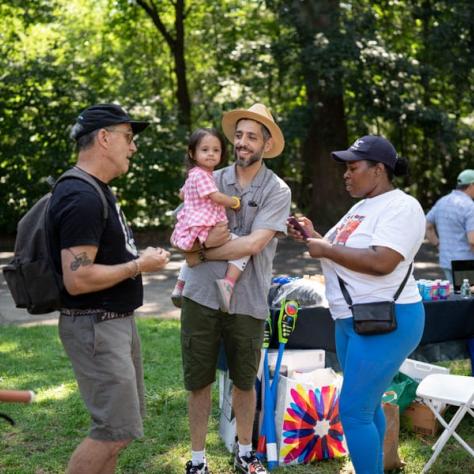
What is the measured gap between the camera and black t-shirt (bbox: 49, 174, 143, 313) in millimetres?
3039

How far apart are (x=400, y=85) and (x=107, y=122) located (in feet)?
44.4

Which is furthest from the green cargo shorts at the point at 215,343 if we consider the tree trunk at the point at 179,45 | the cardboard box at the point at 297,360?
the tree trunk at the point at 179,45

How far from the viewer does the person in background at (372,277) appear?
3.59m

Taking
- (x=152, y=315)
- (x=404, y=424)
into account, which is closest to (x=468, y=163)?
(x=152, y=315)

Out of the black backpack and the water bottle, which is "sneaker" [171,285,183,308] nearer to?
the black backpack

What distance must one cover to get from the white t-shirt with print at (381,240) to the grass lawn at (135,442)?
1.38 m

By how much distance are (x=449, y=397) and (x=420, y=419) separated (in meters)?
0.74

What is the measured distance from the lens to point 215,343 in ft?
14.1

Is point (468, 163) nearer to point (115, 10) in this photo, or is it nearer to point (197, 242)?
point (115, 10)

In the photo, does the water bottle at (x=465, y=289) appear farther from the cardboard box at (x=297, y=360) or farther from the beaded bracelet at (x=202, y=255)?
the beaded bracelet at (x=202, y=255)

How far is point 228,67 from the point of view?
17.6 metres

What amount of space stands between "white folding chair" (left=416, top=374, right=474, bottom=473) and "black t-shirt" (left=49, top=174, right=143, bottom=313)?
2.03 meters

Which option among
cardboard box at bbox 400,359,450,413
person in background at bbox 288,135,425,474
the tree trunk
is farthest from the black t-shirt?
the tree trunk

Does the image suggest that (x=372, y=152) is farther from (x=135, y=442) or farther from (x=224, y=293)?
(x=135, y=442)
